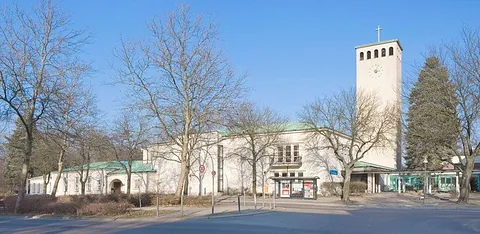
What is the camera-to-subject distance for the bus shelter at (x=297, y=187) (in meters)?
42.2

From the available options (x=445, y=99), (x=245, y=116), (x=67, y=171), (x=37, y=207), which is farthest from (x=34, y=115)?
(x=67, y=171)

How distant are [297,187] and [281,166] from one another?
12459mm

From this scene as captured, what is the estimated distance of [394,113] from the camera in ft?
139

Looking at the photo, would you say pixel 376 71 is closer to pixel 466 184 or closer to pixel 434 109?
pixel 434 109

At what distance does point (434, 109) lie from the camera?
118 ft

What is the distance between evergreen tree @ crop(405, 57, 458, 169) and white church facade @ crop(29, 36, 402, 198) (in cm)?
450

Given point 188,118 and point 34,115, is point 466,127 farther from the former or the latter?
point 34,115

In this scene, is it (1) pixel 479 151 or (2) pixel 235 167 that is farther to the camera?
(2) pixel 235 167

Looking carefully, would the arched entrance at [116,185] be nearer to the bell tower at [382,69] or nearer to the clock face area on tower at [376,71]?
the bell tower at [382,69]

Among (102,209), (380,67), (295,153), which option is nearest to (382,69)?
(380,67)

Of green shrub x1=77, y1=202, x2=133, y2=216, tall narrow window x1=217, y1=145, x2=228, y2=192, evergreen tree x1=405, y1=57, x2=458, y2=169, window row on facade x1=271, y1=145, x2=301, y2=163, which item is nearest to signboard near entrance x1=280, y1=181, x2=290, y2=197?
window row on facade x1=271, y1=145, x2=301, y2=163

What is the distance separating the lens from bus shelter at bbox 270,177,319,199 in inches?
1661

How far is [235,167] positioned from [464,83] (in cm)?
3141

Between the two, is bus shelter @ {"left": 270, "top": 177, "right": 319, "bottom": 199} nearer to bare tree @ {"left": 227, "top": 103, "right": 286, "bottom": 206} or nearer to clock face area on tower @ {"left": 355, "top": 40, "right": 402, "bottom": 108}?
bare tree @ {"left": 227, "top": 103, "right": 286, "bottom": 206}
